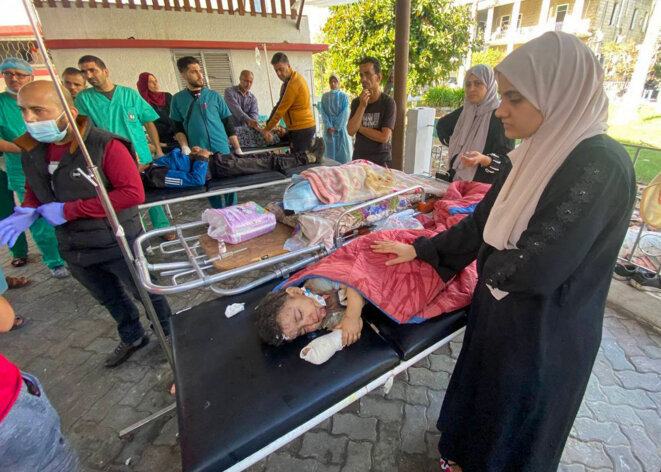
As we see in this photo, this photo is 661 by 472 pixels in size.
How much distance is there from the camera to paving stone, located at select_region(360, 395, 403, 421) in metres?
1.98

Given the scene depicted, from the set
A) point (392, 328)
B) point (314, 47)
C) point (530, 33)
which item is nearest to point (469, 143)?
point (392, 328)

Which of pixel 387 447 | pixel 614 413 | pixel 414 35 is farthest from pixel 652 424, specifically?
pixel 414 35

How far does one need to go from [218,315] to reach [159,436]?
34.3 inches

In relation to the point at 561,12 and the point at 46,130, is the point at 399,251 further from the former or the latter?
the point at 561,12

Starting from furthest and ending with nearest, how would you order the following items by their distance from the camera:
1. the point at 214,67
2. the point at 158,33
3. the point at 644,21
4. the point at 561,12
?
the point at 644,21 → the point at 561,12 → the point at 214,67 → the point at 158,33

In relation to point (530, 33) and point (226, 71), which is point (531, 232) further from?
point (530, 33)

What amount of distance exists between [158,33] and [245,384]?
755 cm

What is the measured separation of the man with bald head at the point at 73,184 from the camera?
1.62 m

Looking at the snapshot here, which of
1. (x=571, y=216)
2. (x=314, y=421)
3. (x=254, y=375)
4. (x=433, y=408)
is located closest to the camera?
(x=571, y=216)

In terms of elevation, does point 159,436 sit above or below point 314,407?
below

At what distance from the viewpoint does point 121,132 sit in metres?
3.32

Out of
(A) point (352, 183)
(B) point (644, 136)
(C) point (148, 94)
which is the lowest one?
(B) point (644, 136)

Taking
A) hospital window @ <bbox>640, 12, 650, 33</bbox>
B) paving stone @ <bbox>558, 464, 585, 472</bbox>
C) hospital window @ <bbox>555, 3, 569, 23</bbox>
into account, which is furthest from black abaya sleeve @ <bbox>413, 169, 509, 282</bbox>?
hospital window @ <bbox>640, 12, 650, 33</bbox>

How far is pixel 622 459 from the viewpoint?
5.56 feet
